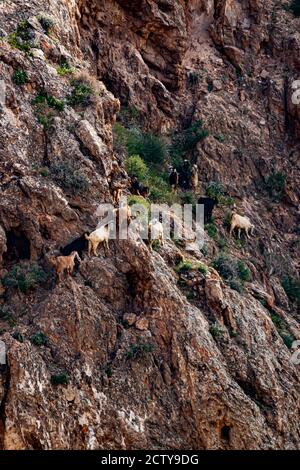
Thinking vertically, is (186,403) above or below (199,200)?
below

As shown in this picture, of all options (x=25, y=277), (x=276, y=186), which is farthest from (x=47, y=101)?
(x=276, y=186)

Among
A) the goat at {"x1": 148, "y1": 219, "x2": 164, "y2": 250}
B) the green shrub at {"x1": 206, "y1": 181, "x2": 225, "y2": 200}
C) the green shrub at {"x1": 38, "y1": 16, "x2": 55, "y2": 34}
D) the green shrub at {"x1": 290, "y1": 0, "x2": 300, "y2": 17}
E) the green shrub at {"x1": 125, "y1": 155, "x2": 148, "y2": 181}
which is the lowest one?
the goat at {"x1": 148, "y1": 219, "x2": 164, "y2": 250}

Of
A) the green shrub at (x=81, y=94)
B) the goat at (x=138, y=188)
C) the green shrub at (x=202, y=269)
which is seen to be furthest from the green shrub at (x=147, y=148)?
the green shrub at (x=202, y=269)

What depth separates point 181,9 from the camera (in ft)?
134

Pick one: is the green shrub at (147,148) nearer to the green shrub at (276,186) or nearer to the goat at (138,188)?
the goat at (138,188)

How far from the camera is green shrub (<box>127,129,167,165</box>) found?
35.8 m

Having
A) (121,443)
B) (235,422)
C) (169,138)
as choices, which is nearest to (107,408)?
(121,443)

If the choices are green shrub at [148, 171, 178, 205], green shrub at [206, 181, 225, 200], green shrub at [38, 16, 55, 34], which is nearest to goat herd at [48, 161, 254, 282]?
green shrub at [148, 171, 178, 205]

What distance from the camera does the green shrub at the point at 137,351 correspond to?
1006 inches

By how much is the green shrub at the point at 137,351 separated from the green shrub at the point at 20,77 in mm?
10814

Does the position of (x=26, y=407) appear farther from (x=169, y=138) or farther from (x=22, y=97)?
(x=169, y=138)

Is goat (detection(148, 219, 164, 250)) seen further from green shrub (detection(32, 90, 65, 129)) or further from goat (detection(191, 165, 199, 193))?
goat (detection(191, 165, 199, 193))

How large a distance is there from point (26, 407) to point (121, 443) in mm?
2990
